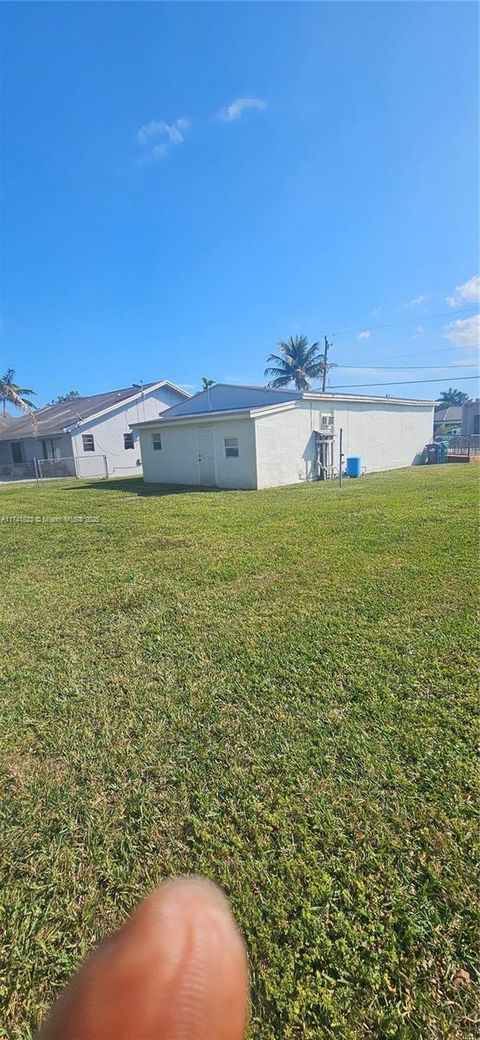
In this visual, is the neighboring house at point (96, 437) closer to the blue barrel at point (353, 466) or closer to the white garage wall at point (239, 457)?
the white garage wall at point (239, 457)

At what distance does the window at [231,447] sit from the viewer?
14.6 meters

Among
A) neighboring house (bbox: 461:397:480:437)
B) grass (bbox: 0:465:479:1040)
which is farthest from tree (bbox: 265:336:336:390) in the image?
grass (bbox: 0:465:479:1040)

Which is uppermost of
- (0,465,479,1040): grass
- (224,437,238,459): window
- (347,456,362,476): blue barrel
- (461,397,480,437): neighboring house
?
(461,397,480,437): neighboring house

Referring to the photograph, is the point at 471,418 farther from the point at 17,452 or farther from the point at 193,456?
the point at 17,452

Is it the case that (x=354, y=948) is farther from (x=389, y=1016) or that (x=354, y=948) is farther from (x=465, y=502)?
(x=465, y=502)

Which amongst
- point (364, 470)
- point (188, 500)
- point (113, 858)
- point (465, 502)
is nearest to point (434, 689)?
point (113, 858)

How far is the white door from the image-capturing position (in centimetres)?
1536

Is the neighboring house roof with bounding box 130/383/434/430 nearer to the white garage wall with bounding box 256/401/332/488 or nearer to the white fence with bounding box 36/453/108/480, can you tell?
the white garage wall with bounding box 256/401/332/488

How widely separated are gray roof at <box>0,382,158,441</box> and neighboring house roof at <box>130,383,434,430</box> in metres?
5.63

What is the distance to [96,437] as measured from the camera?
2455 cm

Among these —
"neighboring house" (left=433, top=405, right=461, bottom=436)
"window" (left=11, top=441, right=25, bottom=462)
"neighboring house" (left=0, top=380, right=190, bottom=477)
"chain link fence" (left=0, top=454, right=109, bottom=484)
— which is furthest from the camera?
"neighboring house" (left=433, top=405, right=461, bottom=436)

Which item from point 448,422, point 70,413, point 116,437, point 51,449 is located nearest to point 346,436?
point 116,437

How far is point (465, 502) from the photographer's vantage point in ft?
30.9

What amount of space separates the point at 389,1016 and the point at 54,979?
3.44 feet
